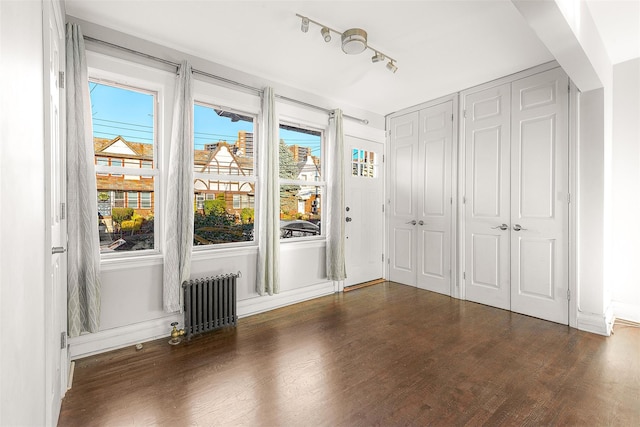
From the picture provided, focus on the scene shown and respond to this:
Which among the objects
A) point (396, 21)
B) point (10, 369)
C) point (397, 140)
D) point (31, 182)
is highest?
point (396, 21)

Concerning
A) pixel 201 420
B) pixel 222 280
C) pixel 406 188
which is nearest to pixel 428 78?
pixel 406 188

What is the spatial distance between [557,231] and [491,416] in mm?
2254

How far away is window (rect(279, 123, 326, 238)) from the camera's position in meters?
3.94

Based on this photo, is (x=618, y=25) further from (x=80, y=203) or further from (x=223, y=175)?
(x=80, y=203)

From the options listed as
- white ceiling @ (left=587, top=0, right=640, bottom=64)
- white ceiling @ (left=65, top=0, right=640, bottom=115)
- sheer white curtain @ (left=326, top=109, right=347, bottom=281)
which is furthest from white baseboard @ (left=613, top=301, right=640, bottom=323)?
sheer white curtain @ (left=326, top=109, right=347, bottom=281)

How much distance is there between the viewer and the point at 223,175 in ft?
10.8

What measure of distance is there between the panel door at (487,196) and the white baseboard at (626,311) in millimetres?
1008

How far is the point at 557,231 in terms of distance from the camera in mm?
3172

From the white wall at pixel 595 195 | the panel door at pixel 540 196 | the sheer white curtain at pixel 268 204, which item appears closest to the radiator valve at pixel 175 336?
the sheer white curtain at pixel 268 204

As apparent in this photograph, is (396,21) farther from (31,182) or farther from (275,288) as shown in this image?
(275,288)

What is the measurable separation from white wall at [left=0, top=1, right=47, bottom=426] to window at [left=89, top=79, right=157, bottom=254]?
5.47ft

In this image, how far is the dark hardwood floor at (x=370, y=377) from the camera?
5.92ft

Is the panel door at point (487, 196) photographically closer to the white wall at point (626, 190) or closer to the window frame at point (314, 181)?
the white wall at point (626, 190)

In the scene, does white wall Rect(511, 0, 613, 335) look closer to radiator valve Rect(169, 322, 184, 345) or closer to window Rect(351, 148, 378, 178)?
window Rect(351, 148, 378, 178)
